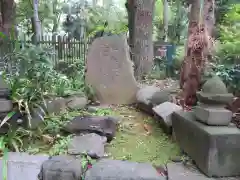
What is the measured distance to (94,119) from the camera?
331 centimetres

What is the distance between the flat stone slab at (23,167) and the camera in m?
2.69

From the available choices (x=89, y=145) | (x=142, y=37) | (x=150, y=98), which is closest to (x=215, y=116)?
(x=89, y=145)

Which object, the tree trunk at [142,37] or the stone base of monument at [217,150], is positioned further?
the tree trunk at [142,37]

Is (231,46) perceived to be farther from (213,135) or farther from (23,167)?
(23,167)

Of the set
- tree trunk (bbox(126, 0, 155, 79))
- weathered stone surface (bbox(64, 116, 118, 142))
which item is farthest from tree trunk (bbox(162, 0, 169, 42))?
weathered stone surface (bbox(64, 116, 118, 142))

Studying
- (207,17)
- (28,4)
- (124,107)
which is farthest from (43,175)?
(28,4)

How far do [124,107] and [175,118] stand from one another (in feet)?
4.57

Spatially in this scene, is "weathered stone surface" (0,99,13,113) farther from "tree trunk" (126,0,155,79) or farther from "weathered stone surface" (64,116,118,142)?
"tree trunk" (126,0,155,79)

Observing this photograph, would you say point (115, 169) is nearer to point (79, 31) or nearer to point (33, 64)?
point (33, 64)

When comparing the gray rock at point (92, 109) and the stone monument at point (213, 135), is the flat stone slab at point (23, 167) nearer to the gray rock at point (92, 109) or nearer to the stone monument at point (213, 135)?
the gray rock at point (92, 109)

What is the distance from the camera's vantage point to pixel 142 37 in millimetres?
6590

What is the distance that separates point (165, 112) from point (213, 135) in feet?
3.55

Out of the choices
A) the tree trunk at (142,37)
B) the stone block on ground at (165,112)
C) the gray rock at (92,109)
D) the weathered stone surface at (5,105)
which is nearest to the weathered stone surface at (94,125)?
the gray rock at (92,109)

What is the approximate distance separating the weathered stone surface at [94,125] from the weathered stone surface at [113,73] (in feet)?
3.47
